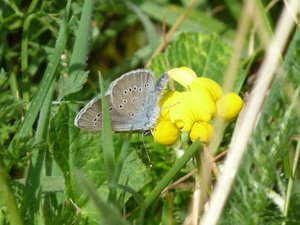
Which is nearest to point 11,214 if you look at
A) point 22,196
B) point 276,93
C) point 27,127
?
point 22,196

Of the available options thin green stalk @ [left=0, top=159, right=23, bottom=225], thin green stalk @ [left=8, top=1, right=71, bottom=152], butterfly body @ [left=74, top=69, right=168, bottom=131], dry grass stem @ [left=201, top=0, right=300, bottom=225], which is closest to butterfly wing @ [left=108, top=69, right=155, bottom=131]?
butterfly body @ [left=74, top=69, right=168, bottom=131]

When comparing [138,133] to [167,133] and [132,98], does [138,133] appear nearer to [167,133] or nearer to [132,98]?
[132,98]

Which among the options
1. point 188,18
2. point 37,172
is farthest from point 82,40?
point 188,18

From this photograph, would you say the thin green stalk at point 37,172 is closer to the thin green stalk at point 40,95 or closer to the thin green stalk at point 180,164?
the thin green stalk at point 40,95

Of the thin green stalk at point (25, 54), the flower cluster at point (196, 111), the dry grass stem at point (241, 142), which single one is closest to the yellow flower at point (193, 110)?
the flower cluster at point (196, 111)

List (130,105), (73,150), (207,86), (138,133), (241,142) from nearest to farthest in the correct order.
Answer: (241,142), (207,86), (130,105), (73,150), (138,133)

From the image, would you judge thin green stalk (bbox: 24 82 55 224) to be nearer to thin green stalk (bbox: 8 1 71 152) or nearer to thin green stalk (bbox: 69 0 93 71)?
thin green stalk (bbox: 8 1 71 152)
